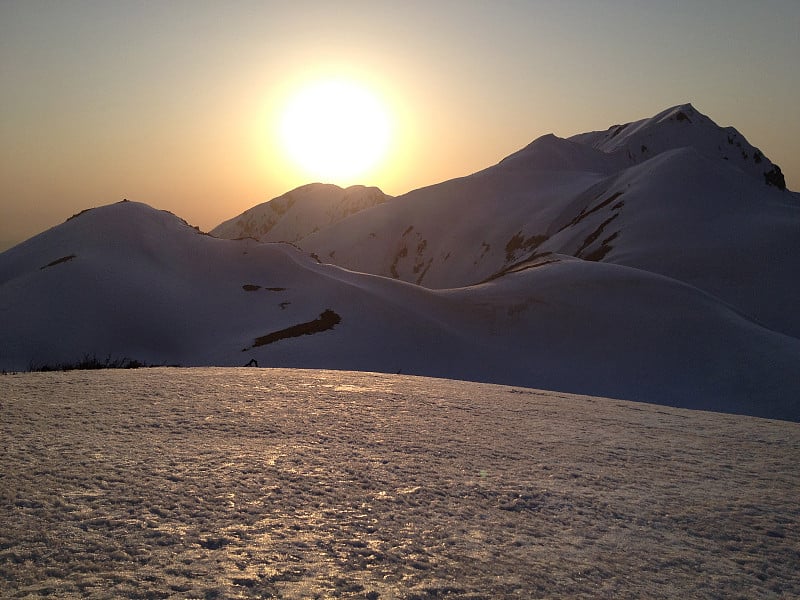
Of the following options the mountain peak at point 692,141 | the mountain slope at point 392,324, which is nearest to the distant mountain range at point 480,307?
the mountain slope at point 392,324

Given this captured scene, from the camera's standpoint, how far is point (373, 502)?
397 centimetres

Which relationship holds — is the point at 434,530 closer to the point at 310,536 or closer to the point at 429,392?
the point at 310,536

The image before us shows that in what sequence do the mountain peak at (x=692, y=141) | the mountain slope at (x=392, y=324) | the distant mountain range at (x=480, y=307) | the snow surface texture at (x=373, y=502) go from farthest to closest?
the mountain peak at (x=692, y=141) < the distant mountain range at (x=480, y=307) < the mountain slope at (x=392, y=324) < the snow surface texture at (x=373, y=502)

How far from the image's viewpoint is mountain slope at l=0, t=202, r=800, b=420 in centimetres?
2603

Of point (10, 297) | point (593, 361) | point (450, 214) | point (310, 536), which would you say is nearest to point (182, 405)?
point (310, 536)

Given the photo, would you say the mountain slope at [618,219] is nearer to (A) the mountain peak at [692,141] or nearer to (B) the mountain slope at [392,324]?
(A) the mountain peak at [692,141]

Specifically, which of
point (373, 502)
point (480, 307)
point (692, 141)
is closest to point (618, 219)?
point (480, 307)

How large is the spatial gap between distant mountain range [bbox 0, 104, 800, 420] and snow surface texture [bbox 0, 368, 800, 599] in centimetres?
1967

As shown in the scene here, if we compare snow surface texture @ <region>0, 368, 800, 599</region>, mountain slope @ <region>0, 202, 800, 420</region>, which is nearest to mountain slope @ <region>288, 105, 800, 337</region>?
mountain slope @ <region>0, 202, 800, 420</region>

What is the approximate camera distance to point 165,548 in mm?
3209

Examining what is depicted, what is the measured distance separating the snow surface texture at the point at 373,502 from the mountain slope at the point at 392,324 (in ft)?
64.2

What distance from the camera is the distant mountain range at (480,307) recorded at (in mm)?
26688

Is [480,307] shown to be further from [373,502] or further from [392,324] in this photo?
[373,502]

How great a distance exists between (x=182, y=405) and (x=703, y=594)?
16.4 feet
